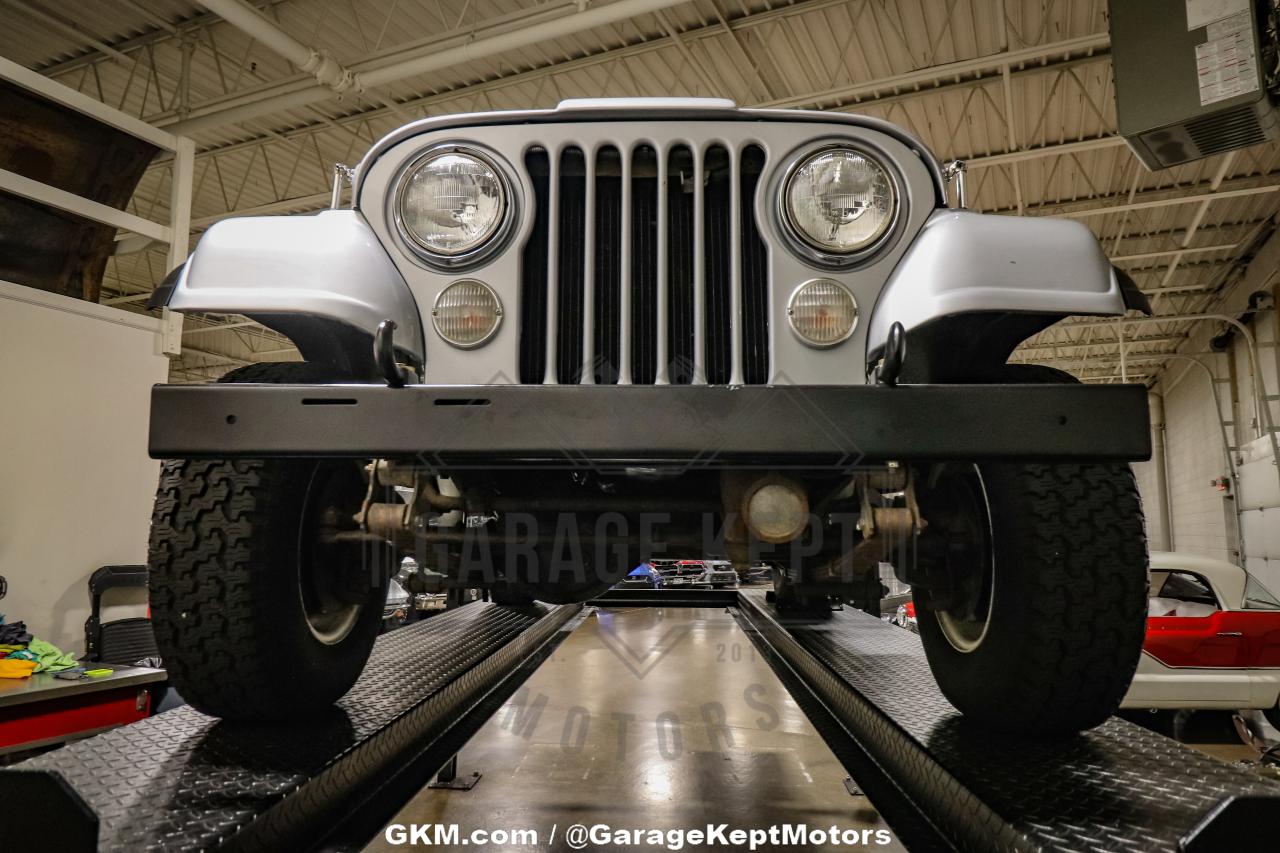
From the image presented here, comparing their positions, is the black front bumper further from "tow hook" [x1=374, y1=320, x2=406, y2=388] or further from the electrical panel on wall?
the electrical panel on wall

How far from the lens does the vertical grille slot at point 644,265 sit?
1.56 metres

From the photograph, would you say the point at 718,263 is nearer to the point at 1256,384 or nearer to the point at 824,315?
the point at 824,315

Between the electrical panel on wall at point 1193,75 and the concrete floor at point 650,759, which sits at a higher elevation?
the electrical panel on wall at point 1193,75

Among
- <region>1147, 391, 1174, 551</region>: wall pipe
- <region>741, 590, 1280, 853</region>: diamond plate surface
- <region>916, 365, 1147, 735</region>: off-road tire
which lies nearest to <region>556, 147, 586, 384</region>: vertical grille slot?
<region>916, 365, 1147, 735</region>: off-road tire

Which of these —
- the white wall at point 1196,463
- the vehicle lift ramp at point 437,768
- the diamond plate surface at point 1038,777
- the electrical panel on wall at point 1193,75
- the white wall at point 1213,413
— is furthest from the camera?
the white wall at point 1196,463

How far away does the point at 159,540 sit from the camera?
1.60 m

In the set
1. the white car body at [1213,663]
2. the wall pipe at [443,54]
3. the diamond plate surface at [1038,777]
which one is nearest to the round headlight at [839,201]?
the diamond plate surface at [1038,777]

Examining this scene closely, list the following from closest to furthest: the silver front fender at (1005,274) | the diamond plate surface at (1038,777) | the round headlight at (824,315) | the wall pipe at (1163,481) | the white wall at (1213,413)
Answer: the diamond plate surface at (1038,777) < the silver front fender at (1005,274) < the round headlight at (824,315) < the white wall at (1213,413) < the wall pipe at (1163,481)

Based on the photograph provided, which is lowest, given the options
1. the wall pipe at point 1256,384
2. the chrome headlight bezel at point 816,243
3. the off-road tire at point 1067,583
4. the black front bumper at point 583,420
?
the off-road tire at point 1067,583

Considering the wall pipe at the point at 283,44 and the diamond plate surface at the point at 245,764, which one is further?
the wall pipe at the point at 283,44

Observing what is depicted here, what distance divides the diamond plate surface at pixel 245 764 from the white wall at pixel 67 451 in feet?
9.13

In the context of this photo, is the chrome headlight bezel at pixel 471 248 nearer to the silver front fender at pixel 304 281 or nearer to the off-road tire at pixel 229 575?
the silver front fender at pixel 304 281
